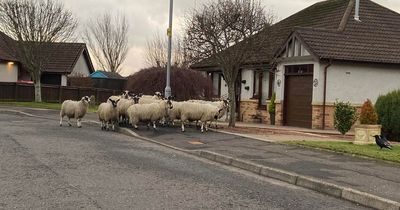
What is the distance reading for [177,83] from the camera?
31.3m

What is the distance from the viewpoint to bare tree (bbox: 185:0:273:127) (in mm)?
22938

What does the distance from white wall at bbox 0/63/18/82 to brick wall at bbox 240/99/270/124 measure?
25.4m

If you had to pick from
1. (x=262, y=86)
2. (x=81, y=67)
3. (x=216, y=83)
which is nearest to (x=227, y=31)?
(x=262, y=86)

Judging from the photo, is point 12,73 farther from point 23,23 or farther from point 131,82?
point 131,82

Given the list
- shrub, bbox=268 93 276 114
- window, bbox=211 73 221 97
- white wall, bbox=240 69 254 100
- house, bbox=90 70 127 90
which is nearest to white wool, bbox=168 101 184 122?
shrub, bbox=268 93 276 114

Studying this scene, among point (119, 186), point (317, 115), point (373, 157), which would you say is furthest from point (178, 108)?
point (119, 186)

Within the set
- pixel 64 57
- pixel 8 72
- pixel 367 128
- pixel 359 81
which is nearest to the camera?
pixel 367 128

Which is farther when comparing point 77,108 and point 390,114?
point 77,108

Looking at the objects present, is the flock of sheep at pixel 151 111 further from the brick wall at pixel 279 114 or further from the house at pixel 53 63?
the house at pixel 53 63

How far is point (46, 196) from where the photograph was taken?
30.1ft

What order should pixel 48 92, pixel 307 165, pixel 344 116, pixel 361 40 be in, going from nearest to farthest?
pixel 307 165 < pixel 344 116 < pixel 361 40 < pixel 48 92

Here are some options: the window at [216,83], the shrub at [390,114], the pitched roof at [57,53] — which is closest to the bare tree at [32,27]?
the pitched roof at [57,53]

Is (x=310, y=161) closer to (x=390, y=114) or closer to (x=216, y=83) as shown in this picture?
(x=390, y=114)

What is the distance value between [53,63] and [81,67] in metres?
5.48
